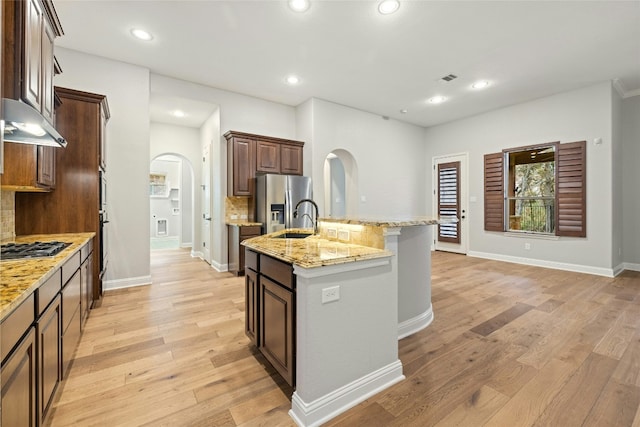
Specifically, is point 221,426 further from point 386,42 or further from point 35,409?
point 386,42

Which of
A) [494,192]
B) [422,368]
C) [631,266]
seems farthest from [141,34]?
[631,266]

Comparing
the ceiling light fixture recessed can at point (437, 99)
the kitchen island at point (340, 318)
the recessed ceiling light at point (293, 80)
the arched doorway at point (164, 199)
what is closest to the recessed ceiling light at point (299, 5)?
the recessed ceiling light at point (293, 80)

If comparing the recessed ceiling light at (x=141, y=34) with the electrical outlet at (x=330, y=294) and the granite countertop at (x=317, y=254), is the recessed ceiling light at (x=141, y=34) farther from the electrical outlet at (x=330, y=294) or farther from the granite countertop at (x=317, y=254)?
the electrical outlet at (x=330, y=294)

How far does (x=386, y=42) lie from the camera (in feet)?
11.4

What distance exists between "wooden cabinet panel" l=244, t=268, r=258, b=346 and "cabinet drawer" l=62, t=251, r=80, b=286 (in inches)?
44.9

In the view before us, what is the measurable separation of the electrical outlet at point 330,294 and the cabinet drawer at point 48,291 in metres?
1.31

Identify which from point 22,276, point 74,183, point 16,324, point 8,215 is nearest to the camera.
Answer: point 16,324

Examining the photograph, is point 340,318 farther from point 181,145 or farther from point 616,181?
point 181,145

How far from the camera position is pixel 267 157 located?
5.00m

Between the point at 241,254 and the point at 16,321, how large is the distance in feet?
11.5

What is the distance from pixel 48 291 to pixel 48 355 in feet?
1.07

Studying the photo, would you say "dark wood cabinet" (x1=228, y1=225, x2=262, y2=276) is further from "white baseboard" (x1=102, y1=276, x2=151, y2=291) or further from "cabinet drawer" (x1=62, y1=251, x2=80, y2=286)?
"cabinet drawer" (x1=62, y1=251, x2=80, y2=286)

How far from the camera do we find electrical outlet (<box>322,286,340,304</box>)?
154 cm

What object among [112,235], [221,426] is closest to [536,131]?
[221,426]
